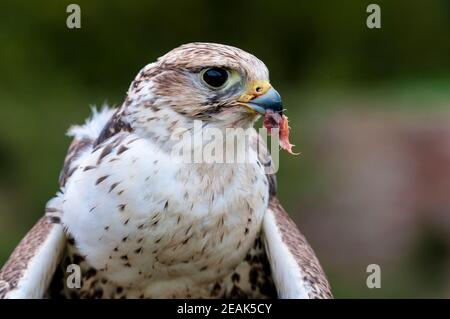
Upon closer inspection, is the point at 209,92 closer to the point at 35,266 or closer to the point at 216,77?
the point at 216,77

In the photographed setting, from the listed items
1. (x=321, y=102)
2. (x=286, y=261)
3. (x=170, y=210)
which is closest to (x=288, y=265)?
(x=286, y=261)

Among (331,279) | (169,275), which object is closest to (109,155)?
(169,275)

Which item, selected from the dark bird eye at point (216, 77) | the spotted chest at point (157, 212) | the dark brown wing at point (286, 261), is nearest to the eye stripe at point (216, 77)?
the dark bird eye at point (216, 77)

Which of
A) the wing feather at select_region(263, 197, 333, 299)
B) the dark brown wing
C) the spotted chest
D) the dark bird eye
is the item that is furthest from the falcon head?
the wing feather at select_region(263, 197, 333, 299)

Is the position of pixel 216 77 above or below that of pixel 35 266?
above

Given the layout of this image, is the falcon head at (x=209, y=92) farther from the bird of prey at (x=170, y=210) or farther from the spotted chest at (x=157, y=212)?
the spotted chest at (x=157, y=212)

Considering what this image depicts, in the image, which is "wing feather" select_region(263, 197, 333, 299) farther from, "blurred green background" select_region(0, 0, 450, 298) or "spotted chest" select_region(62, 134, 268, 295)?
"blurred green background" select_region(0, 0, 450, 298)
